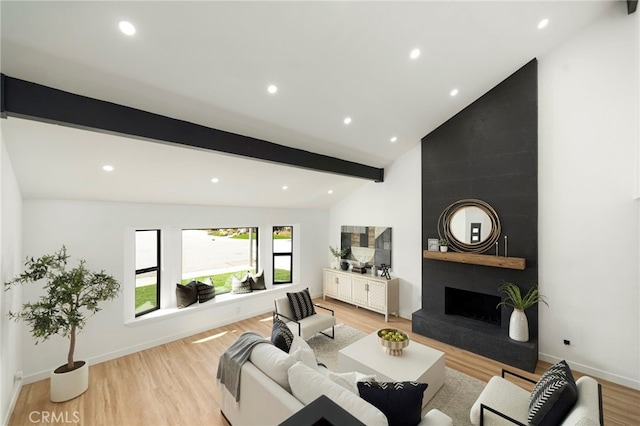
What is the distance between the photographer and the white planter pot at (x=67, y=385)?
3.06 meters

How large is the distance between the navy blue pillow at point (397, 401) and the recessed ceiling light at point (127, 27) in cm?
304

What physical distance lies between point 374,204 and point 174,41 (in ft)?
15.8

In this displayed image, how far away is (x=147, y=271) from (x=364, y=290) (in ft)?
13.6

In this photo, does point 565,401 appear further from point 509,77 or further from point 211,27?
point 509,77

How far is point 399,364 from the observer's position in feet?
10.4

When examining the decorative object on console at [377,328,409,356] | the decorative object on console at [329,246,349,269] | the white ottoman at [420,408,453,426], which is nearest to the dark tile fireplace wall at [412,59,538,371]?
the decorative object on console at [377,328,409,356]

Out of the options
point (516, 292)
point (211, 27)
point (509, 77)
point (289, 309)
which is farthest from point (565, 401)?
point (509, 77)

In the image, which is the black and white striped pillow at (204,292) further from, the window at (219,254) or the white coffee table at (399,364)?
the white coffee table at (399,364)

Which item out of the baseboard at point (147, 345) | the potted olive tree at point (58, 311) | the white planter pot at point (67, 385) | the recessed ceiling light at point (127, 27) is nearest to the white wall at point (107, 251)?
the baseboard at point (147, 345)

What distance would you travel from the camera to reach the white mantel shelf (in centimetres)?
401

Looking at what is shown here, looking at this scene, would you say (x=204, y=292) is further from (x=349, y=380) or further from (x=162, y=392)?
(x=349, y=380)

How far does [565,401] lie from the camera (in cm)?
199

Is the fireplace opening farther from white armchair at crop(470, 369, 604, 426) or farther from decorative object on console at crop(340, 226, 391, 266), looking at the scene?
white armchair at crop(470, 369, 604, 426)

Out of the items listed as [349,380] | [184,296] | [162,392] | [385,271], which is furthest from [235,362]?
[385,271]
